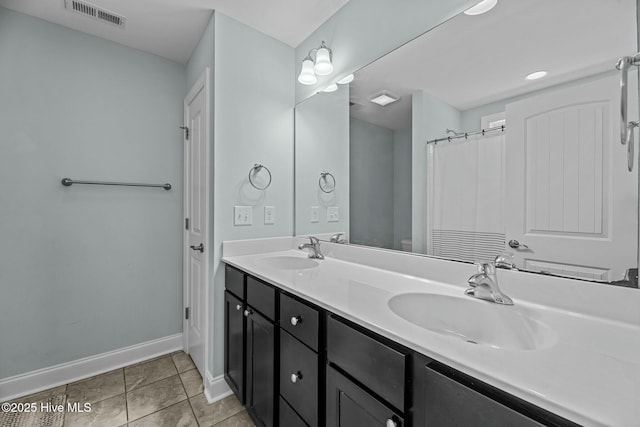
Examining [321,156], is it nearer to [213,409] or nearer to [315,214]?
[315,214]

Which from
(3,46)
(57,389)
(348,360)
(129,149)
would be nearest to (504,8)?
(348,360)

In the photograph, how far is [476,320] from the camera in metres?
0.89

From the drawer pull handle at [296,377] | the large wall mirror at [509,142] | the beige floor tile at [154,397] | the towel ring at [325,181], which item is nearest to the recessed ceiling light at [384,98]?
the large wall mirror at [509,142]

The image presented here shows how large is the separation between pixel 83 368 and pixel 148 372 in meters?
0.41

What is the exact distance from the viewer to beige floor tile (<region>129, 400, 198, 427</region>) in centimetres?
146

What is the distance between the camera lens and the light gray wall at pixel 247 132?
5.63 feet

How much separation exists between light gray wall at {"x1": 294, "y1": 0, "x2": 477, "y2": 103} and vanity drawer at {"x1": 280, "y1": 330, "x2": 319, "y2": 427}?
4.76ft

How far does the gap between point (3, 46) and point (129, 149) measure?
0.82 meters

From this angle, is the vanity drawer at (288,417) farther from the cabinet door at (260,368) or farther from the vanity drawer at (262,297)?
the vanity drawer at (262,297)

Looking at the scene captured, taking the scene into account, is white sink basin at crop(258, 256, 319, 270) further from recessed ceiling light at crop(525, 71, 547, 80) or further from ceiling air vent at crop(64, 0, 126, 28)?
ceiling air vent at crop(64, 0, 126, 28)

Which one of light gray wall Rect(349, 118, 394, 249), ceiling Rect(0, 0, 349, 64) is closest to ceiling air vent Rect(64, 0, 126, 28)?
ceiling Rect(0, 0, 349, 64)

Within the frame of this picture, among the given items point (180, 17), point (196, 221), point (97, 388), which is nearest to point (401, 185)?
point (196, 221)

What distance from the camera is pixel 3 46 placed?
1654 mm

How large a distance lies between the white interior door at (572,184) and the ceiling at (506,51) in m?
0.08
